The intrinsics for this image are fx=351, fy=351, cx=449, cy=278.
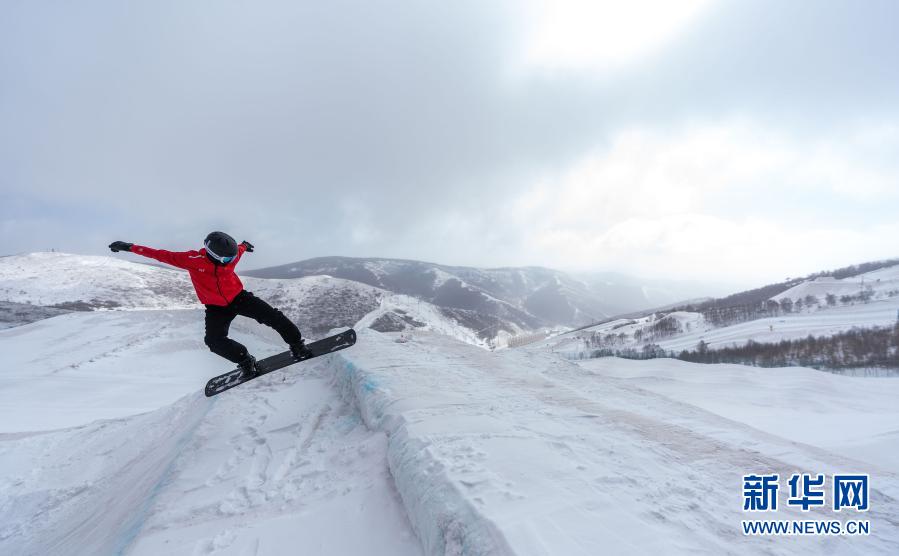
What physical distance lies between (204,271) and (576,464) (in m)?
Result: 6.86

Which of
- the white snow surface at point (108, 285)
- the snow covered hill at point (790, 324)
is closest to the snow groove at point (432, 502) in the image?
the snow covered hill at point (790, 324)

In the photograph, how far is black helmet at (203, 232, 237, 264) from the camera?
620 centimetres

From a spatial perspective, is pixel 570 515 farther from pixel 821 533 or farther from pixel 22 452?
pixel 22 452

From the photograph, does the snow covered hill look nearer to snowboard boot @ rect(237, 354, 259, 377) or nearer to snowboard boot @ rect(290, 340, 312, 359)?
snowboard boot @ rect(290, 340, 312, 359)

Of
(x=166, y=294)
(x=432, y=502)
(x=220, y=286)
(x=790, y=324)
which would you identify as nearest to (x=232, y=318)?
(x=220, y=286)

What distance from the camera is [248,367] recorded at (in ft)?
24.4

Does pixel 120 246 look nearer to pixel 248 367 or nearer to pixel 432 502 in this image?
pixel 248 367

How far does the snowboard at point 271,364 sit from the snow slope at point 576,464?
1.01 meters

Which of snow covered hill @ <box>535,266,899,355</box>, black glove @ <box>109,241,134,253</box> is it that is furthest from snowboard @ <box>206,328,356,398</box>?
snow covered hill @ <box>535,266,899,355</box>

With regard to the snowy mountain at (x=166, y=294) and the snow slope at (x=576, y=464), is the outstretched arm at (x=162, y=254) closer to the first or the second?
the snow slope at (x=576, y=464)

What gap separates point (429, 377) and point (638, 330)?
110139mm

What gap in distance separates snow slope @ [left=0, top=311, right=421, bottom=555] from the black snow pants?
Result: 1.79m

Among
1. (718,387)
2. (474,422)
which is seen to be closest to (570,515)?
(474,422)

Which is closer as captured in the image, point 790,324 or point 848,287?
point 790,324
